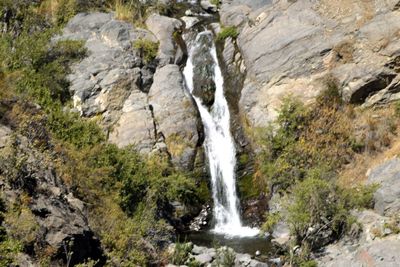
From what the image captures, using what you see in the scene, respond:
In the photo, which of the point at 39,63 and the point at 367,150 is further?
the point at 39,63

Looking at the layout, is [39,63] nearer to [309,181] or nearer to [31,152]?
[31,152]

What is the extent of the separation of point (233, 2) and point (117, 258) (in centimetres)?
1627

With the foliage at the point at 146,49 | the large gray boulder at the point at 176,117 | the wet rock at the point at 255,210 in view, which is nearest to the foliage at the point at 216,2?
the foliage at the point at 146,49

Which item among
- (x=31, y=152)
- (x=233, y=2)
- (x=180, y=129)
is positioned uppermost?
(x=233, y=2)

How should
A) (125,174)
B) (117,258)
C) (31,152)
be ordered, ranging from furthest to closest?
(125,174) → (31,152) → (117,258)

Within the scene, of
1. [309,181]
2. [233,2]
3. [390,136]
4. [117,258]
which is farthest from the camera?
[233,2]

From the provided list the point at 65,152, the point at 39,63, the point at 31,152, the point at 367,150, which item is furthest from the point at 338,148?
the point at 39,63

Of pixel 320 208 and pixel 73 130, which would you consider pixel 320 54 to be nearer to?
pixel 320 208

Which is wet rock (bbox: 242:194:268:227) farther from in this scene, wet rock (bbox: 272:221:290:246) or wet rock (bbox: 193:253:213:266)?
wet rock (bbox: 193:253:213:266)

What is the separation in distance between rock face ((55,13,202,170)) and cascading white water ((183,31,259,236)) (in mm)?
495

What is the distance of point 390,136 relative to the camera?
15.2 m

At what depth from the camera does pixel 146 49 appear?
2005 cm

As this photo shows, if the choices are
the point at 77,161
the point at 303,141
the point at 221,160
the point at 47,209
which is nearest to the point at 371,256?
the point at 303,141

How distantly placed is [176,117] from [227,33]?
4902 millimetres
